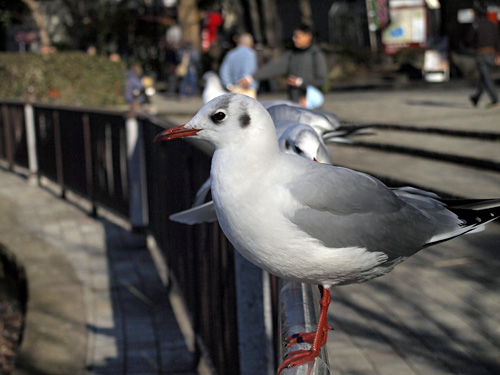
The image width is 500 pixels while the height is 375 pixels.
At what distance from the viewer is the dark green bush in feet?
60.6

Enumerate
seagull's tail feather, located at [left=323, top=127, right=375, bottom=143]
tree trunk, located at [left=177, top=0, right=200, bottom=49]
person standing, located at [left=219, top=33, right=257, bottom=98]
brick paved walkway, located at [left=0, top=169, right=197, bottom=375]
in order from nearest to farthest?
seagull's tail feather, located at [left=323, top=127, right=375, bottom=143] → brick paved walkway, located at [left=0, top=169, right=197, bottom=375] → person standing, located at [left=219, top=33, right=257, bottom=98] → tree trunk, located at [left=177, top=0, right=200, bottom=49]

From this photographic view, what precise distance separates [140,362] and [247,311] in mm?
2313

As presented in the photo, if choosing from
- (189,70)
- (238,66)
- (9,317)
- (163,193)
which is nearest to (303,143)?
(163,193)

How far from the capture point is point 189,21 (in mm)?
29266

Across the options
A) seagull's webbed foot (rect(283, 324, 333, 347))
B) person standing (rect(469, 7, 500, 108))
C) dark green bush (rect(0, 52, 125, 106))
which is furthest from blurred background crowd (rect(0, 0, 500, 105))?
seagull's webbed foot (rect(283, 324, 333, 347))

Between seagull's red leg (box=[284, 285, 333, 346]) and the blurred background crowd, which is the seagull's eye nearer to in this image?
seagull's red leg (box=[284, 285, 333, 346])

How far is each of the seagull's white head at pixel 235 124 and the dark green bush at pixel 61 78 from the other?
1668 centimetres

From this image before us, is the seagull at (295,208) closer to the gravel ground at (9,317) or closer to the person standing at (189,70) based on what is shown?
the gravel ground at (9,317)

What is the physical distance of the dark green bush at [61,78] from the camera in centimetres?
1848

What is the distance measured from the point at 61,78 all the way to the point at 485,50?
35.8 feet

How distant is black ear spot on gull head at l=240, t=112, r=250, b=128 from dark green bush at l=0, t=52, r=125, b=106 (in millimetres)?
16756

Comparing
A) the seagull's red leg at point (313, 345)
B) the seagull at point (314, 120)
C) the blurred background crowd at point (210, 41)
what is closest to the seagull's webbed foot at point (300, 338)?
the seagull's red leg at point (313, 345)

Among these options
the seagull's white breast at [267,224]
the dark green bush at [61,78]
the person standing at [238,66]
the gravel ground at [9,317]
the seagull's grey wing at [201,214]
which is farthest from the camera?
the dark green bush at [61,78]

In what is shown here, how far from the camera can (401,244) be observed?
2.43 m
